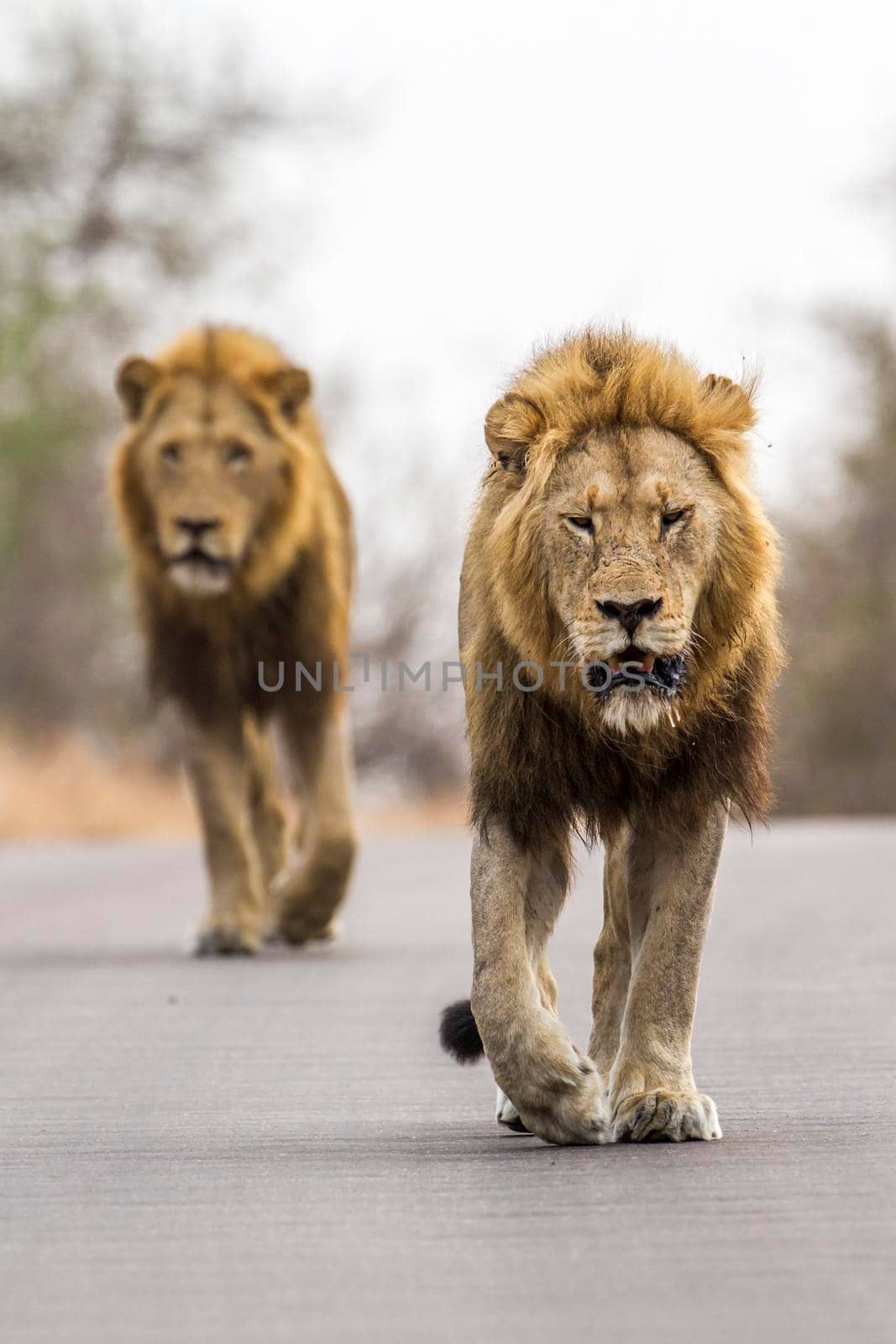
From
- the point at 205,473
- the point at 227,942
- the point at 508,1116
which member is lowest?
the point at 227,942

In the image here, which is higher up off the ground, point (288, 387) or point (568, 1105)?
point (288, 387)

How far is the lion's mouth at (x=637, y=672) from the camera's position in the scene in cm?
525

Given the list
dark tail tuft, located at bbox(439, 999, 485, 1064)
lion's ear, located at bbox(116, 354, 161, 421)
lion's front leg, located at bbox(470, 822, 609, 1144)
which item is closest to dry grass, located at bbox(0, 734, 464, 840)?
lion's ear, located at bbox(116, 354, 161, 421)

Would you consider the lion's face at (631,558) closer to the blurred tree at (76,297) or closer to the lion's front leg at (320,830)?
the lion's front leg at (320,830)

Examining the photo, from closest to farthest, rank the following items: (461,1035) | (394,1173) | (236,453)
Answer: (394,1173)
(461,1035)
(236,453)

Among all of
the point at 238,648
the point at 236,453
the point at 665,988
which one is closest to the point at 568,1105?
the point at 665,988

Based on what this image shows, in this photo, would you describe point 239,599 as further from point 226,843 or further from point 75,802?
point 75,802

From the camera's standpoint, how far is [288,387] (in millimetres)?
10367

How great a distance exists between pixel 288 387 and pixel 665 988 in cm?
537

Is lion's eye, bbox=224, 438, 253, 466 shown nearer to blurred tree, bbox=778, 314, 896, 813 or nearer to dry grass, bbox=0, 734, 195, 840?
dry grass, bbox=0, 734, 195, 840

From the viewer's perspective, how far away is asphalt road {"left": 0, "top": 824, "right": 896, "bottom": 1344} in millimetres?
3688

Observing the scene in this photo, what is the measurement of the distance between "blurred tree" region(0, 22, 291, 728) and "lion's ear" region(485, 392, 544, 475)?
82.1ft

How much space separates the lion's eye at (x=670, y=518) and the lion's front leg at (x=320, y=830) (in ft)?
14.2

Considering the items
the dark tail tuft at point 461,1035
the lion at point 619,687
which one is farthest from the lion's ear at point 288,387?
the dark tail tuft at point 461,1035
